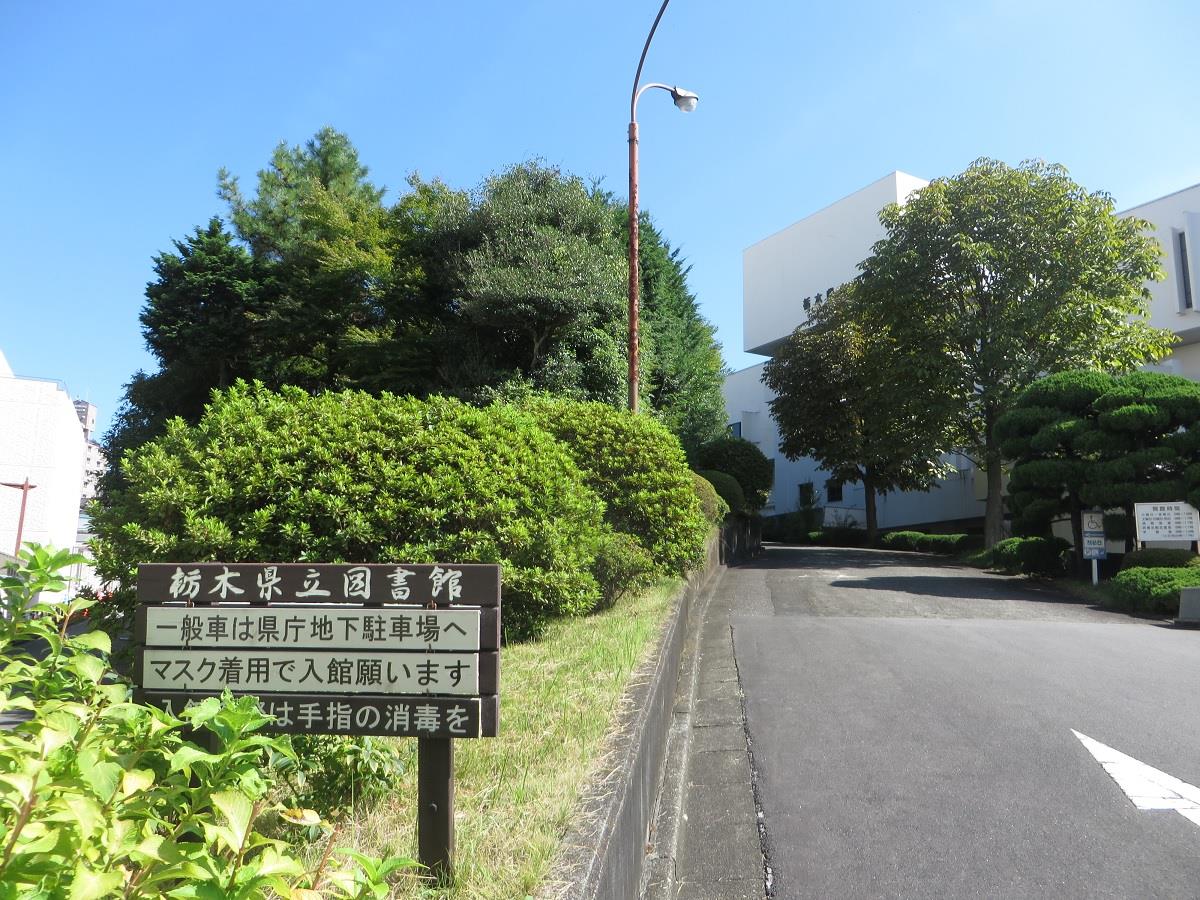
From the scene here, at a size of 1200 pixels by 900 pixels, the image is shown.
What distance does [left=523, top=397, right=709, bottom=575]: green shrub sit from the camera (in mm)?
10883

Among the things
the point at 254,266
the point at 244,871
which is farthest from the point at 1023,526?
the point at 254,266

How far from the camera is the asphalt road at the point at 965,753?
3795mm

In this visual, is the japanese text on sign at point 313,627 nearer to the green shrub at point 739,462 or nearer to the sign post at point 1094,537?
the sign post at point 1094,537

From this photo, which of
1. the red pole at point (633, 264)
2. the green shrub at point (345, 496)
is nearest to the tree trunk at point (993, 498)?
the red pole at point (633, 264)

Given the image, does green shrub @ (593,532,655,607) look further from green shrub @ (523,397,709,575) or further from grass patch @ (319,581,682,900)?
grass patch @ (319,581,682,900)

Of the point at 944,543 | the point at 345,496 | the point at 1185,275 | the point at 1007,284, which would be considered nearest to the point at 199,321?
the point at 345,496

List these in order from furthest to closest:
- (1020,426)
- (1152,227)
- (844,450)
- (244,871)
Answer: (844,450) → (1152,227) → (1020,426) → (244,871)

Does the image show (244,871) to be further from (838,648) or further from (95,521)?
(838,648)

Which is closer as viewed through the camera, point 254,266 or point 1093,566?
point 1093,566

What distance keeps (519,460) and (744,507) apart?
1866 centimetres

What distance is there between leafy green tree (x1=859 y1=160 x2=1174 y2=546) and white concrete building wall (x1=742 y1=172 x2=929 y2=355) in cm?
1304

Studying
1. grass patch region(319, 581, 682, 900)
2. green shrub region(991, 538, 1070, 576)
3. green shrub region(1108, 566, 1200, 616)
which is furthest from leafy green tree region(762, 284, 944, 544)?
grass patch region(319, 581, 682, 900)

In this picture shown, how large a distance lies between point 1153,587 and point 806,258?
32.7m

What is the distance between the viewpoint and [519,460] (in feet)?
23.9
